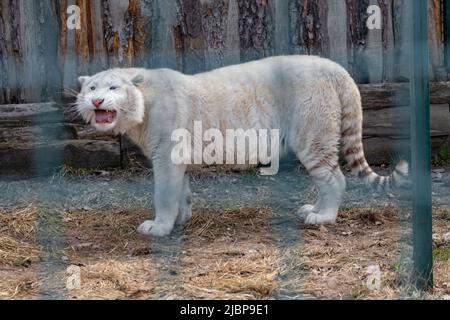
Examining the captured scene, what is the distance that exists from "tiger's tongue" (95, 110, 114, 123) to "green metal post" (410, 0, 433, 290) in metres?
1.53

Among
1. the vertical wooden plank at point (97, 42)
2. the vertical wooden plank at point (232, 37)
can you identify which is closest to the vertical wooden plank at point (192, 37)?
the vertical wooden plank at point (232, 37)

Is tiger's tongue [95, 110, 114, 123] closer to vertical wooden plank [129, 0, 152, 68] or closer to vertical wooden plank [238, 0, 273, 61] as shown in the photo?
vertical wooden plank [129, 0, 152, 68]

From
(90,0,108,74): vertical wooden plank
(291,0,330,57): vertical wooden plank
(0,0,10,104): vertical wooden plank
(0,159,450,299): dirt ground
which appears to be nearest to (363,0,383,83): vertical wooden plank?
(291,0,330,57): vertical wooden plank

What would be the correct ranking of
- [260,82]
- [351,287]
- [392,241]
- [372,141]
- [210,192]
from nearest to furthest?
[351,287], [392,241], [260,82], [210,192], [372,141]

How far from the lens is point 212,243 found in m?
4.03

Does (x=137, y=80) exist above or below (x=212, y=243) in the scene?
above

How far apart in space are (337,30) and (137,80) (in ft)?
4.53

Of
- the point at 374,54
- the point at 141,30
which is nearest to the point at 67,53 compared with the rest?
the point at 141,30

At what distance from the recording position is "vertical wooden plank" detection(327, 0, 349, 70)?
16.5ft

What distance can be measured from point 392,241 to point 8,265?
161 centimetres

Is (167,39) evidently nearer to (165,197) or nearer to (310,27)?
(310,27)

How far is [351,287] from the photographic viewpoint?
3.27m
